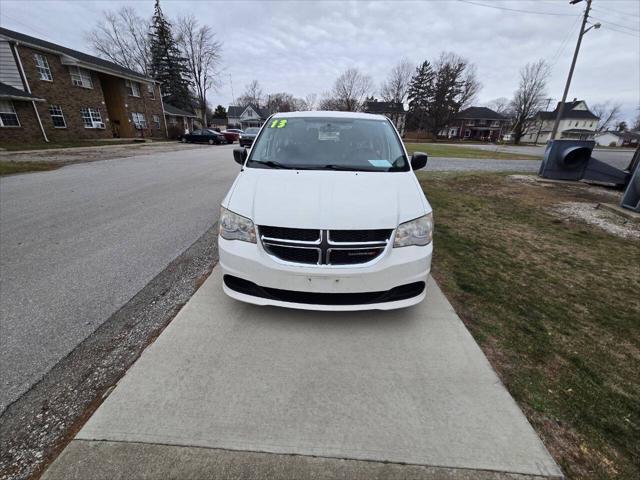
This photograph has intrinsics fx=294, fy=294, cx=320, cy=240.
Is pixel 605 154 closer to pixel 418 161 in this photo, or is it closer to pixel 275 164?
pixel 418 161

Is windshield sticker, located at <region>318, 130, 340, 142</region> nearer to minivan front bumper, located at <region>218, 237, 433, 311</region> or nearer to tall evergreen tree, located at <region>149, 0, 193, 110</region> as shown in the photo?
minivan front bumper, located at <region>218, 237, 433, 311</region>

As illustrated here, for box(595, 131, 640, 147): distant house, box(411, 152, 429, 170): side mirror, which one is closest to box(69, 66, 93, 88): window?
box(411, 152, 429, 170): side mirror

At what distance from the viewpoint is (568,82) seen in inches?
696

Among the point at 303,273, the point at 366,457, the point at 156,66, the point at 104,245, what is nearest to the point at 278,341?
the point at 303,273

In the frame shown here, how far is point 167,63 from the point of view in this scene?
42.7 m

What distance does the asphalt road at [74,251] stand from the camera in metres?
2.35

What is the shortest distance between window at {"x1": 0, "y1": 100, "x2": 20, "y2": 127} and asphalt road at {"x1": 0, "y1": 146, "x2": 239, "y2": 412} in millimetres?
14772

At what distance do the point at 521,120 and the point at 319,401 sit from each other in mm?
63751

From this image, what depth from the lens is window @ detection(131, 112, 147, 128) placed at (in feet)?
94.5

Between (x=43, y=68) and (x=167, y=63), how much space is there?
86.4 feet

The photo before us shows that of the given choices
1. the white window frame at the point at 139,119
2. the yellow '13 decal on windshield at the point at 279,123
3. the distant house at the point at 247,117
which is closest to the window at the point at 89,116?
the white window frame at the point at 139,119

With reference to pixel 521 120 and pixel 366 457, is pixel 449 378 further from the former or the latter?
pixel 521 120

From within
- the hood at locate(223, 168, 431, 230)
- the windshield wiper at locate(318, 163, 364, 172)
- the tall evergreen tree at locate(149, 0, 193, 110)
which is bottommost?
the hood at locate(223, 168, 431, 230)

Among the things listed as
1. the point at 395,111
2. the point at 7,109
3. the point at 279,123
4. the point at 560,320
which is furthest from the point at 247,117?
the point at 560,320
